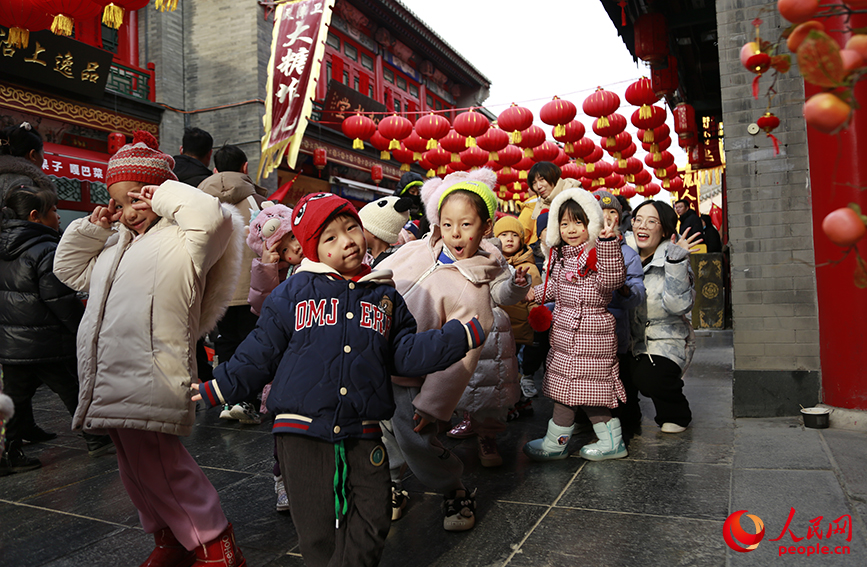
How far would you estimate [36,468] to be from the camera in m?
3.73

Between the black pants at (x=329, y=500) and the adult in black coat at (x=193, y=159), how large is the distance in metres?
3.58

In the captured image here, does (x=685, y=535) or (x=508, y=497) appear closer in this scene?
(x=685, y=535)

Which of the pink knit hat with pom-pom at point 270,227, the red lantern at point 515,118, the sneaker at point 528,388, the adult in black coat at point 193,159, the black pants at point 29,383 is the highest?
the red lantern at point 515,118

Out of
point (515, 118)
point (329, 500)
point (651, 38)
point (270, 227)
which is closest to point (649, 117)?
point (651, 38)

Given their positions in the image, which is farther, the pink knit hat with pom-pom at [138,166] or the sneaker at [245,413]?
the sneaker at [245,413]

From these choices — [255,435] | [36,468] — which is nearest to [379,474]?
[255,435]

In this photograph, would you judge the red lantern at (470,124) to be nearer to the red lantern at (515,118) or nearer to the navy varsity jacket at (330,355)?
the red lantern at (515,118)

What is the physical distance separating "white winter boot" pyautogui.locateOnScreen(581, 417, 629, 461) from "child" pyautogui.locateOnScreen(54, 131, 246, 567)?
2.01 metres

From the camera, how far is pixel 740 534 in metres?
2.36

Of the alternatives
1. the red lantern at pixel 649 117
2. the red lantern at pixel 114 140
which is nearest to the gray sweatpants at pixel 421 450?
the red lantern at pixel 649 117

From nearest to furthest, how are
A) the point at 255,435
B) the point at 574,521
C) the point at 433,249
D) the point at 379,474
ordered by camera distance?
the point at 379,474 → the point at 574,521 → the point at 433,249 → the point at 255,435

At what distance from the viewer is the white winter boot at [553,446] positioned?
3471 mm

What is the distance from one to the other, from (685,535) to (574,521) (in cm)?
44

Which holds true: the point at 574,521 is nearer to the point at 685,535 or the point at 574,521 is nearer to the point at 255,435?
the point at 685,535
